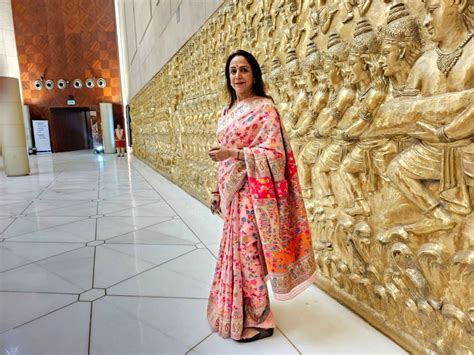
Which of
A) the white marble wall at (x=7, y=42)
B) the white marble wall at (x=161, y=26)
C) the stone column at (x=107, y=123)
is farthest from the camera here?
the stone column at (x=107, y=123)

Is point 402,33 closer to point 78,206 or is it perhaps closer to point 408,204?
point 408,204

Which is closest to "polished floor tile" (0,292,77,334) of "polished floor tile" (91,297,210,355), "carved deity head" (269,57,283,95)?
"polished floor tile" (91,297,210,355)

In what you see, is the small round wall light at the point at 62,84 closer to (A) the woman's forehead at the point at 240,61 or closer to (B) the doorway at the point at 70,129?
(B) the doorway at the point at 70,129

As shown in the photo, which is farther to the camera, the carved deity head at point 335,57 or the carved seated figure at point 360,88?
the carved deity head at point 335,57

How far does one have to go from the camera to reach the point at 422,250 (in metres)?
1.31

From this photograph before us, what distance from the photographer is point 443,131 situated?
45.9 inches

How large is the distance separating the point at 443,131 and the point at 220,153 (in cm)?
83

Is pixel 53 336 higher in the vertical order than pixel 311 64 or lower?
lower

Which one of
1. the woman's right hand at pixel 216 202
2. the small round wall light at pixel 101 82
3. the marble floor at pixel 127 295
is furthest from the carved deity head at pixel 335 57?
the small round wall light at pixel 101 82

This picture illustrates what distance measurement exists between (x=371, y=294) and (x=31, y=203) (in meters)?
4.95

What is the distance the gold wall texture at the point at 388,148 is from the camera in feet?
3.82

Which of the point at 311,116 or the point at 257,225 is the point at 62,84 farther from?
the point at 257,225

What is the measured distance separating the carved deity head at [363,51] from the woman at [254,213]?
1.56 feet

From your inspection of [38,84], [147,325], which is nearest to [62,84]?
[38,84]
